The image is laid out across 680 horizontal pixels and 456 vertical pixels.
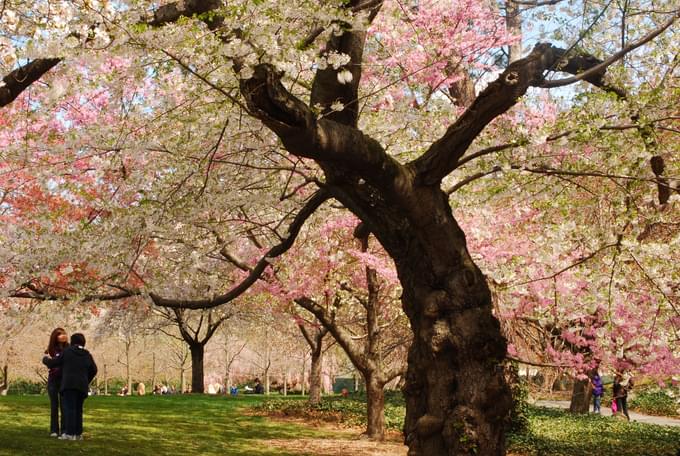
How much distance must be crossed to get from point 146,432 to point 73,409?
360cm

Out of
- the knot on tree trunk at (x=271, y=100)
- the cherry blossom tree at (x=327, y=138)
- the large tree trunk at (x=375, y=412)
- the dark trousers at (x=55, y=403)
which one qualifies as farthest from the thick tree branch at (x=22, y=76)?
the large tree trunk at (x=375, y=412)

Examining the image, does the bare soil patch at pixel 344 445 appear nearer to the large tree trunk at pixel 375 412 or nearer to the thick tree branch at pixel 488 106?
the large tree trunk at pixel 375 412

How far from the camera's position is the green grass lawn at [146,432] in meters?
9.52

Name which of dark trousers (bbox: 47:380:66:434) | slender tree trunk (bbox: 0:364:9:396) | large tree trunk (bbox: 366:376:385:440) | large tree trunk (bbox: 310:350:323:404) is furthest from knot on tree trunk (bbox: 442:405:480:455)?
slender tree trunk (bbox: 0:364:9:396)

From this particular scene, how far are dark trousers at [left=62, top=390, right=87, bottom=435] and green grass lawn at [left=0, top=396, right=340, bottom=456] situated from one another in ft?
0.68

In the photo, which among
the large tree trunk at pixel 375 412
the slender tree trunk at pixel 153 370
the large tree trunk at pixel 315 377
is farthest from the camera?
the slender tree trunk at pixel 153 370

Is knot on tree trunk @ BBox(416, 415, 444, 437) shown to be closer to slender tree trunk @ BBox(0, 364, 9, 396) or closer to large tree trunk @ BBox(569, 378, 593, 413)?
large tree trunk @ BBox(569, 378, 593, 413)

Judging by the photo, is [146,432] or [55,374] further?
[146,432]

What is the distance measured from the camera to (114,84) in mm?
6270

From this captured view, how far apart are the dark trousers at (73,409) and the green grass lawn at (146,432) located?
0.21 metres

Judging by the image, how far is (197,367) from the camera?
32.2 m

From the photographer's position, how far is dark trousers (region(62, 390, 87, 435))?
918 centimetres

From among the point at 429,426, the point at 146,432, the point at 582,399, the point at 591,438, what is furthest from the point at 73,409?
the point at 582,399

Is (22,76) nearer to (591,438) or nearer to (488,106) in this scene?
(488,106)
